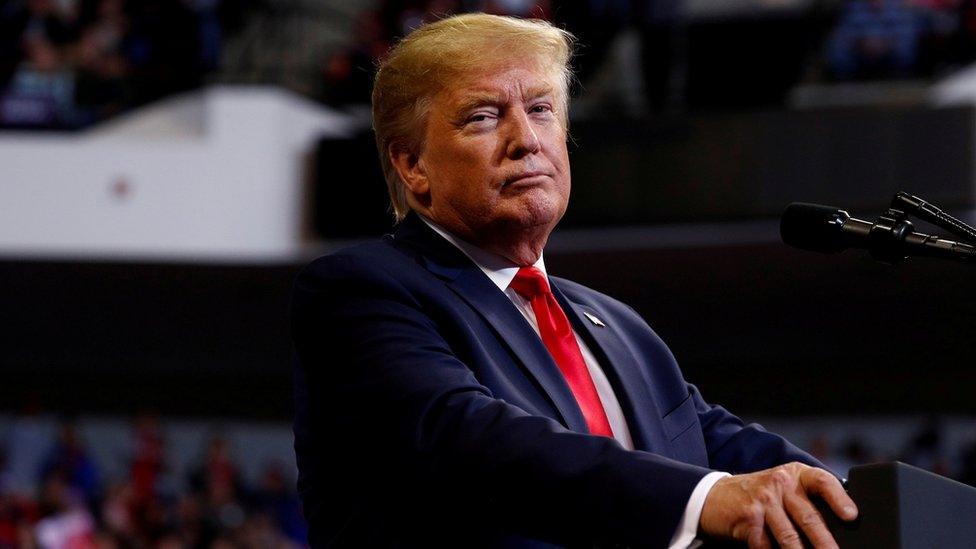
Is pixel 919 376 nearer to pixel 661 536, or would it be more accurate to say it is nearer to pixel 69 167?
pixel 69 167

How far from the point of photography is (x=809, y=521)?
1.23 metres

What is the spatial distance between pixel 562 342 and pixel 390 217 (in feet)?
20.9

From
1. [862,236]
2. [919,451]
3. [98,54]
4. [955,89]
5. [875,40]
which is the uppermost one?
[862,236]

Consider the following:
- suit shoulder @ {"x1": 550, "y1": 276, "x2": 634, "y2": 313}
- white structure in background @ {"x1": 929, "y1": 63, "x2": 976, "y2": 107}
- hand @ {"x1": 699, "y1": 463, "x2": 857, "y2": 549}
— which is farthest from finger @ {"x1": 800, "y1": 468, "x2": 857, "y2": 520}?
white structure in background @ {"x1": 929, "y1": 63, "x2": 976, "y2": 107}

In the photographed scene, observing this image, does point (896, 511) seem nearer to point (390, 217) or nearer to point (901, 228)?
point (901, 228)

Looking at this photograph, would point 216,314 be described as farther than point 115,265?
Yes

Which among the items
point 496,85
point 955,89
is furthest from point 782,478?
point 955,89

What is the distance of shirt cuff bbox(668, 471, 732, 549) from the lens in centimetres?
131

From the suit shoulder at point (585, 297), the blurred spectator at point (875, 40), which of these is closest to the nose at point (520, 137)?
the suit shoulder at point (585, 297)

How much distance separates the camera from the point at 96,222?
8492 mm

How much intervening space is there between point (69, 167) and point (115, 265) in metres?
0.62

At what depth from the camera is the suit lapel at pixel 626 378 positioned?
1.69 meters

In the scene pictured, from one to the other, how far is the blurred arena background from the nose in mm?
5876

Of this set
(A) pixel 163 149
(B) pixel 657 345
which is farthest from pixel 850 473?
(A) pixel 163 149
